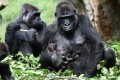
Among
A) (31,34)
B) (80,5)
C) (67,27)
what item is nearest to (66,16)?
(67,27)

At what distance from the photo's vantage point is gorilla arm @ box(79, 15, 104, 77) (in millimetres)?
8109

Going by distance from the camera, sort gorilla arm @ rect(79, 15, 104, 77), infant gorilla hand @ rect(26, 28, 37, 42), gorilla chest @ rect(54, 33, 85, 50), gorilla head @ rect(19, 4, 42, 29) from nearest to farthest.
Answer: gorilla arm @ rect(79, 15, 104, 77)
gorilla chest @ rect(54, 33, 85, 50)
infant gorilla hand @ rect(26, 28, 37, 42)
gorilla head @ rect(19, 4, 42, 29)

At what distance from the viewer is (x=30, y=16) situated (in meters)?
10.9

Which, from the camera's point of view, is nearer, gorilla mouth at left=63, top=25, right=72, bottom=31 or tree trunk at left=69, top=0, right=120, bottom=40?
gorilla mouth at left=63, top=25, right=72, bottom=31

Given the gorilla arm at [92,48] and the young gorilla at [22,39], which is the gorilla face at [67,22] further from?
the young gorilla at [22,39]

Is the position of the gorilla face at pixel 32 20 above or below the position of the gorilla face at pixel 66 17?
below

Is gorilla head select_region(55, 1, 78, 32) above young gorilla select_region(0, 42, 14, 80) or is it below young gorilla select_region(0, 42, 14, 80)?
above

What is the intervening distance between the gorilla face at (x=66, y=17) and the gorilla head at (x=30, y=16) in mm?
2585

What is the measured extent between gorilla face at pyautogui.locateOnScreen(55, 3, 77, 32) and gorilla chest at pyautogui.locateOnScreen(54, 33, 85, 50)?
0.19m

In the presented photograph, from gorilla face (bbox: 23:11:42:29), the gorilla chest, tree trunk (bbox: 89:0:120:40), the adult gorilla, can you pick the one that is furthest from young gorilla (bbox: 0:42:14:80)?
tree trunk (bbox: 89:0:120:40)

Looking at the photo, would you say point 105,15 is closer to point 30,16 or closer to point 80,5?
point 80,5

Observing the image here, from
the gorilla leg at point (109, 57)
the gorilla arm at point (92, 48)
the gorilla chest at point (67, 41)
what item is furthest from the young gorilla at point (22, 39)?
the gorilla leg at point (109, 57)

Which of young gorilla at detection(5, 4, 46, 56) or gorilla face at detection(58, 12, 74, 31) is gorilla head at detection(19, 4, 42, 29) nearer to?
young gorilla at detection(5, 4, 46, 56)

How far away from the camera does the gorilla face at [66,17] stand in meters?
8.30
